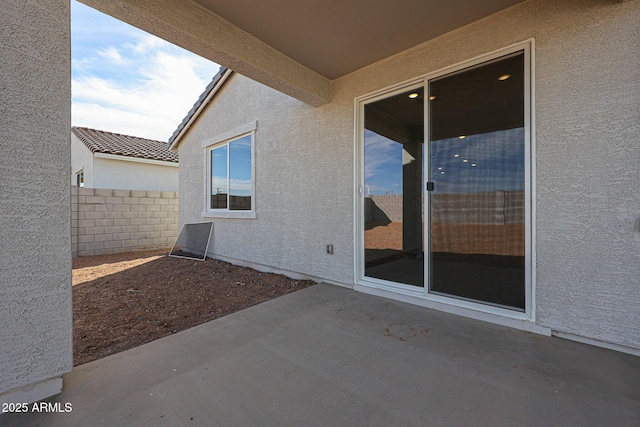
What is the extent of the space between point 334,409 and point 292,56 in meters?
3.35

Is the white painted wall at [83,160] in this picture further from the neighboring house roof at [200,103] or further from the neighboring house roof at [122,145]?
the neighboring house roof at [200,103]

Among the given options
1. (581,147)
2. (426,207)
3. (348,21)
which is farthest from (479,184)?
(348,21)

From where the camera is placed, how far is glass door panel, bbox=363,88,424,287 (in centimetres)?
294

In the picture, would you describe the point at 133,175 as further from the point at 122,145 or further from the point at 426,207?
the point at 426,207

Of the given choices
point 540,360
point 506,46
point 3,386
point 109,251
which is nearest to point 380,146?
point 506,46

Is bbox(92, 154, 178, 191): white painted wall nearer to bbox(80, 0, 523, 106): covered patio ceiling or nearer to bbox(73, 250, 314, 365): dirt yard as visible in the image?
bbox(73, 250, 314, 365): dirt yard

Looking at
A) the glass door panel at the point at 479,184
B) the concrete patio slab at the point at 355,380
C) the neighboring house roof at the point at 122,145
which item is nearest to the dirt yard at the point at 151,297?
the concrete patio slab at the point at 355,380

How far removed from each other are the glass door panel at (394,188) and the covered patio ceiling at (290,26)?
642 mm

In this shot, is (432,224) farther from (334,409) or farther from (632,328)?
(334,409)

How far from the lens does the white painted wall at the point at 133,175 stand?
8836mm

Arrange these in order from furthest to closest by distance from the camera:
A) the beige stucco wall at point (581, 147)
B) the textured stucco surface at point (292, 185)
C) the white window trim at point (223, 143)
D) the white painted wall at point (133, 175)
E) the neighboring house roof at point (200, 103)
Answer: the white painted wall at point (133, 175), the neighboring house roof at point (200, 103), the white window trim at point (223, 143), the textured stucco surface at point (292, 185), the beige stucco wall at point (581, 147)

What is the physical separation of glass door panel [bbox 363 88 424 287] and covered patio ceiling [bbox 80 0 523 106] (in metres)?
0.64

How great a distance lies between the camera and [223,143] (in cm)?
562

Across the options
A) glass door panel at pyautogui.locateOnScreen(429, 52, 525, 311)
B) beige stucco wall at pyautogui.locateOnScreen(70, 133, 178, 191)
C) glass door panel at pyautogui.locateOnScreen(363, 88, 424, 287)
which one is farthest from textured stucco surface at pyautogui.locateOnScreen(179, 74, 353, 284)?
beige stucco wall at pyautogui.locateOnScreen(70, 133, 178, 191)
